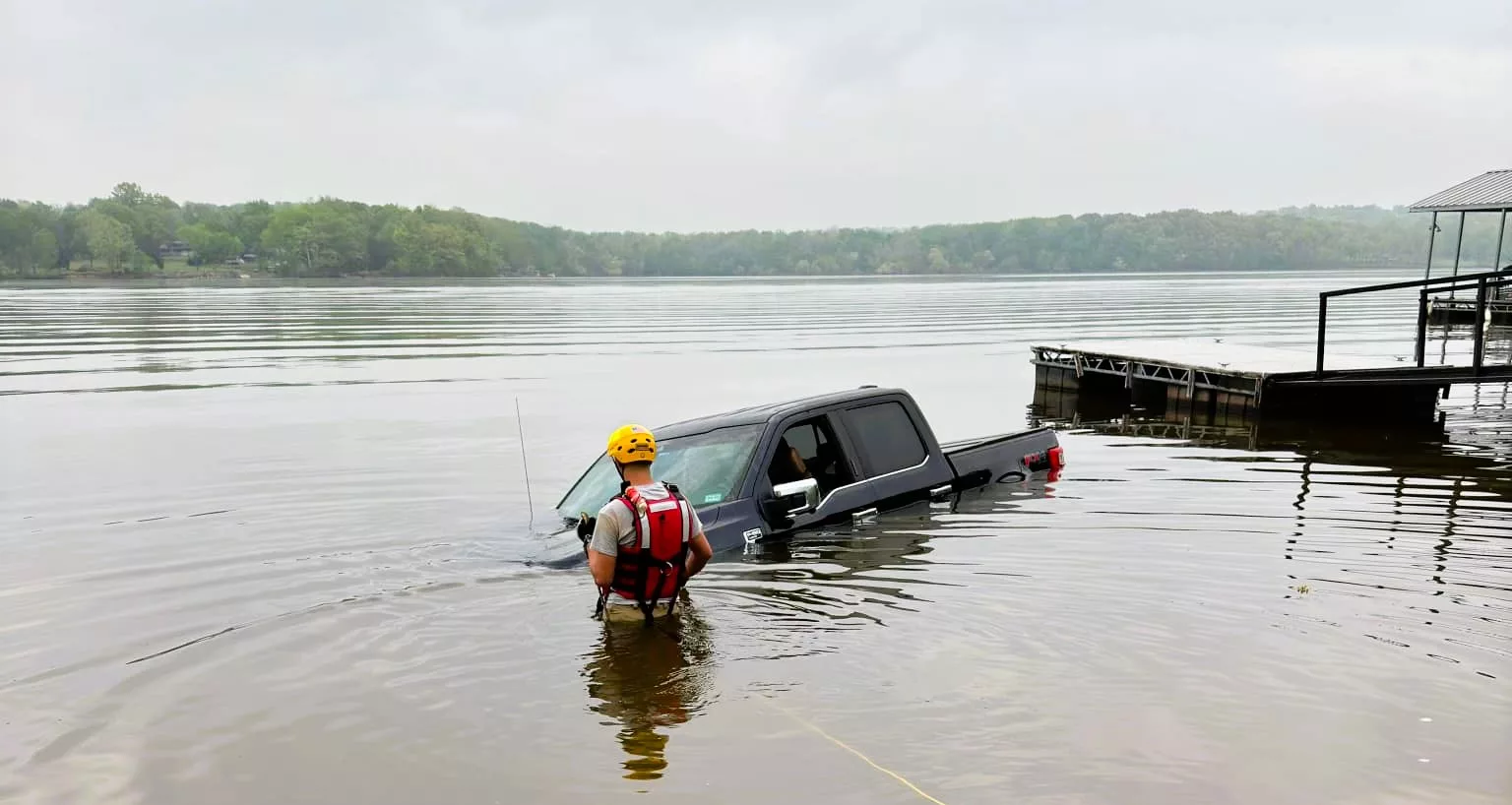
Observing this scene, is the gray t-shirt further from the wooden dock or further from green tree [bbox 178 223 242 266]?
green tree [bbox 178 223 242 266]

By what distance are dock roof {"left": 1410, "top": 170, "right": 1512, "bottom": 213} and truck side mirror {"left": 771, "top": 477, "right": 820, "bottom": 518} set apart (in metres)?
33.3

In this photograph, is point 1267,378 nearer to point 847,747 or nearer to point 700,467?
point 700,467

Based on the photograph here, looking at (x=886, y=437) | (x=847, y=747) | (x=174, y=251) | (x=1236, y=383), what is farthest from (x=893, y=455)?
(x=174, y=251)

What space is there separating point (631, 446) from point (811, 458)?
368 cm

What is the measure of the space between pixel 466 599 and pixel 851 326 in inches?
2007

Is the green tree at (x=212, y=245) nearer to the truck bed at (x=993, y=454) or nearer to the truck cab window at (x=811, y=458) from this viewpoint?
the truck bed at (x=993, y=454)

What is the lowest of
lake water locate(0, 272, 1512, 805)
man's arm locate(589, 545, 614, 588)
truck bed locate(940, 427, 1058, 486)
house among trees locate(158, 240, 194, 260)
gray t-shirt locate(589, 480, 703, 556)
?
house among trees locate(158, 240, 194, 260)

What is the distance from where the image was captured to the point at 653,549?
7316 millimetres

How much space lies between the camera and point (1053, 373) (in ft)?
95.9

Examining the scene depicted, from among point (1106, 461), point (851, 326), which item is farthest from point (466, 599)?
point (851, 326)

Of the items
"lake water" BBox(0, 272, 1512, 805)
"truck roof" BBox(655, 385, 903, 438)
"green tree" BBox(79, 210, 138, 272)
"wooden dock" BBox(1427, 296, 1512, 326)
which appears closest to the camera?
"lake water" BBox(0, 272, 1512, 805)

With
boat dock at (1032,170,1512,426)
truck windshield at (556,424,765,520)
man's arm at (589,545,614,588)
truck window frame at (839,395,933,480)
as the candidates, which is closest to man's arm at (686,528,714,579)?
man's arm at (589,545,614,588)

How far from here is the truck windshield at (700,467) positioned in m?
9.80

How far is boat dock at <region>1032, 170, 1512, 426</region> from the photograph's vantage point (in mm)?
19641
